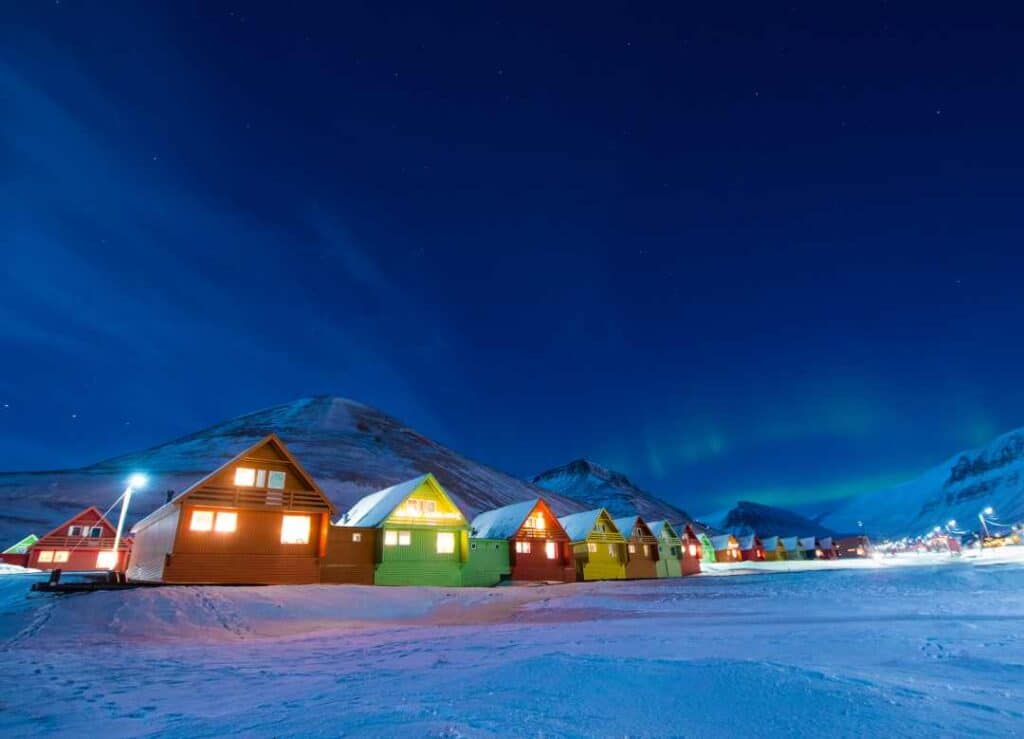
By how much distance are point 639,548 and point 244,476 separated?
47953 mm

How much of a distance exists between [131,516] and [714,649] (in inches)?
3391

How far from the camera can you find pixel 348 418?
159750 mm

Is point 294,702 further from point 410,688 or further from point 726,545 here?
point 726,545

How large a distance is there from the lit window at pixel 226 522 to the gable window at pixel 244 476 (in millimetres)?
1746

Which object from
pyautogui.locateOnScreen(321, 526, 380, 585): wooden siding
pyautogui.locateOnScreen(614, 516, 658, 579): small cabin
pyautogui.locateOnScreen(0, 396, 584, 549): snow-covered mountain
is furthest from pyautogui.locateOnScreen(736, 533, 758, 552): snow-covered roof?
pyautogui.locateOnScreen(321, 526, 380, 585): wooden siding

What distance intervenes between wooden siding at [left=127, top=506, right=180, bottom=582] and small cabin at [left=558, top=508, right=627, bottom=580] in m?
36.2

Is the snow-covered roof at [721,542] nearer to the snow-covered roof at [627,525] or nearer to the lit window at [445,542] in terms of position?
the snow-covered roof at [627,525]

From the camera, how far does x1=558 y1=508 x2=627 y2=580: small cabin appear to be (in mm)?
55562

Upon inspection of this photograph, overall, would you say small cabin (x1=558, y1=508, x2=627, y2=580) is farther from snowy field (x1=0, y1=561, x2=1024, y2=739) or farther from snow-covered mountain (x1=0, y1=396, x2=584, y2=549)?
snow-covered mountain (x1=0, y1=396, x2=584, y2=549)

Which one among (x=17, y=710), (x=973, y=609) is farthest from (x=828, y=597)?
(x=17, y=710)

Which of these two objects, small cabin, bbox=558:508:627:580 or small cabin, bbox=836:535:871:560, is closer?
small cabin, bbox=558:508:627:580

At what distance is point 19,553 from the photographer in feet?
187

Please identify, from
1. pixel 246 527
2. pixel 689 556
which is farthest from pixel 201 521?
pixel 689 556

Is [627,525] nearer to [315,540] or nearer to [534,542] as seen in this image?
[534,542]
